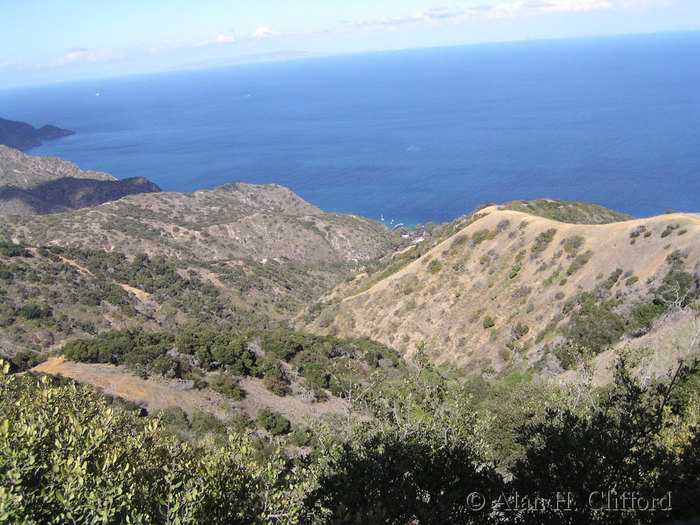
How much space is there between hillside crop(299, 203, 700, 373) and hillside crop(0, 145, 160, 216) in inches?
4601

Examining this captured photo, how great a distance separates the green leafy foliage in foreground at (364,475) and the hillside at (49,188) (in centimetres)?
14722

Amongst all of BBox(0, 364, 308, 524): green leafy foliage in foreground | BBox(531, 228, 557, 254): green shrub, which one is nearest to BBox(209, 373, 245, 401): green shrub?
BBox(0, 364, 308, 524): green leafy foliage in foreground

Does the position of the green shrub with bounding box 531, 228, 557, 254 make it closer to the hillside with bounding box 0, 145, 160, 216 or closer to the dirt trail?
the dirt trail

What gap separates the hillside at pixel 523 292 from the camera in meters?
31.0

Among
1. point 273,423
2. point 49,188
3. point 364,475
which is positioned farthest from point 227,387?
point 49,188

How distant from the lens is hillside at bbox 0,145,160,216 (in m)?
134

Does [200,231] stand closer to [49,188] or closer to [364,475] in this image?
[49,188]

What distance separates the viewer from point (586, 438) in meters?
10.8

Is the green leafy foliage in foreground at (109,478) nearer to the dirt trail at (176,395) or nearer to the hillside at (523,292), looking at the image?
the dirt trail at (176,395)

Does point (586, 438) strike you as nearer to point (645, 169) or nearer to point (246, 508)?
point (246, 508)

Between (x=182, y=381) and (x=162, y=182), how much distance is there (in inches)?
7378

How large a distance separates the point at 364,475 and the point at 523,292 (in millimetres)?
33692

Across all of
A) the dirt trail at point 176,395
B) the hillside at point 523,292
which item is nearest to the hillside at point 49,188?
Answer: the hillside at point 523,292

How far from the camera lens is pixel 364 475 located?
1090cm
